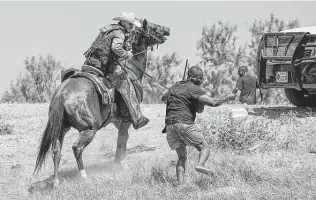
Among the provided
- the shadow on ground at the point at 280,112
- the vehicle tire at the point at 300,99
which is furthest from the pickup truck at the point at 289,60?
the vehicle tire at the point at 300,99

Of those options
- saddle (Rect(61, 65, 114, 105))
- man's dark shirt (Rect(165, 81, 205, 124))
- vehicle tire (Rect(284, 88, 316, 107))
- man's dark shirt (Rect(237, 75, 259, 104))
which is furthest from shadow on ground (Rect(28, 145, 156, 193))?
man's dark shirt (Rect(237, 75, 259, 104))

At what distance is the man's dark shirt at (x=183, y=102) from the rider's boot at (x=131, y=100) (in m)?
1.98

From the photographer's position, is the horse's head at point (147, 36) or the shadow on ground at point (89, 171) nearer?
the shadow on ground at point (89, 171)

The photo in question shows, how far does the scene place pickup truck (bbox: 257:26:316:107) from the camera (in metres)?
14.3

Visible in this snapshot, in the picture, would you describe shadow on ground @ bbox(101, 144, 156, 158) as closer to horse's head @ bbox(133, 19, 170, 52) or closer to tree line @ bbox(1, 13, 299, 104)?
horse's head @ bbox(133, 19, 170, 52)

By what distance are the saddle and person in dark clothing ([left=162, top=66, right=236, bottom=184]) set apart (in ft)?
4.96

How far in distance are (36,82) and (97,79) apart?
37121 mm

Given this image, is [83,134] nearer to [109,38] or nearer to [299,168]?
[109,38]

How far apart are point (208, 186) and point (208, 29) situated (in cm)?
3493

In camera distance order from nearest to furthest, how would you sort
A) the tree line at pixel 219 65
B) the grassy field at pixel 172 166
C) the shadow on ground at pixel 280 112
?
the grassy field at pixel 172 166
the shadow on ground at pixel 280 112
the tree line at pixel 219 65

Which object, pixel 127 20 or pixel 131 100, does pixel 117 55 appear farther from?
pixel 131 100

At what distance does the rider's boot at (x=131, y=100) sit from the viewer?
10.5m

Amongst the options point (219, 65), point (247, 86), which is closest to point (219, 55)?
point (219, 65)

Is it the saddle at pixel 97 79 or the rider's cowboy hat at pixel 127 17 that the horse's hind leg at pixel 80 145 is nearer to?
the saddle at pixel 97 79
